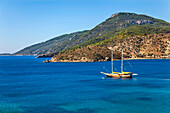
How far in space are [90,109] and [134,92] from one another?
25.6 m

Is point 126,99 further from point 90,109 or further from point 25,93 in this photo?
point 25,93

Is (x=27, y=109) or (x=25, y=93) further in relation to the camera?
(x=25, y=93)

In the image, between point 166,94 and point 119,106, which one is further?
point 166,94

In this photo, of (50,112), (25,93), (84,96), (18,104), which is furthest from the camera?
(25,93)

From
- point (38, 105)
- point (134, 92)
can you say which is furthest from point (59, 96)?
point (134, 92)

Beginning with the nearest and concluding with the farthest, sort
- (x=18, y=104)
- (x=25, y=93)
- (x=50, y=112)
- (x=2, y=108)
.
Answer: (x=50, y=112) < (x=2, y=108) < (x=18, y=104) < (x=25, y=93)

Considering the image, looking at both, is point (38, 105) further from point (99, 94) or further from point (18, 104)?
point (99, 94)

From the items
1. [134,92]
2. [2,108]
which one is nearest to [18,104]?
[2,108]

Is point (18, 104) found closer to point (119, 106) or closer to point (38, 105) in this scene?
point (38, 105)

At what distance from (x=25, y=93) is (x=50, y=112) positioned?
27415 mm

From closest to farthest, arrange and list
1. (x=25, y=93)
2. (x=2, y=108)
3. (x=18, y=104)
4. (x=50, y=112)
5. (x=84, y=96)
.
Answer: (x=50, y=112)
(x=2, y=108)
(x=18, y=104)
(x=84, y=96)
(x=25, y=93)

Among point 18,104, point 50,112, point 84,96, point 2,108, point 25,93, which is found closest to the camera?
point 50,112

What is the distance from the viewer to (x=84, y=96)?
75375mm

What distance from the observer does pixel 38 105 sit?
64.4 m
